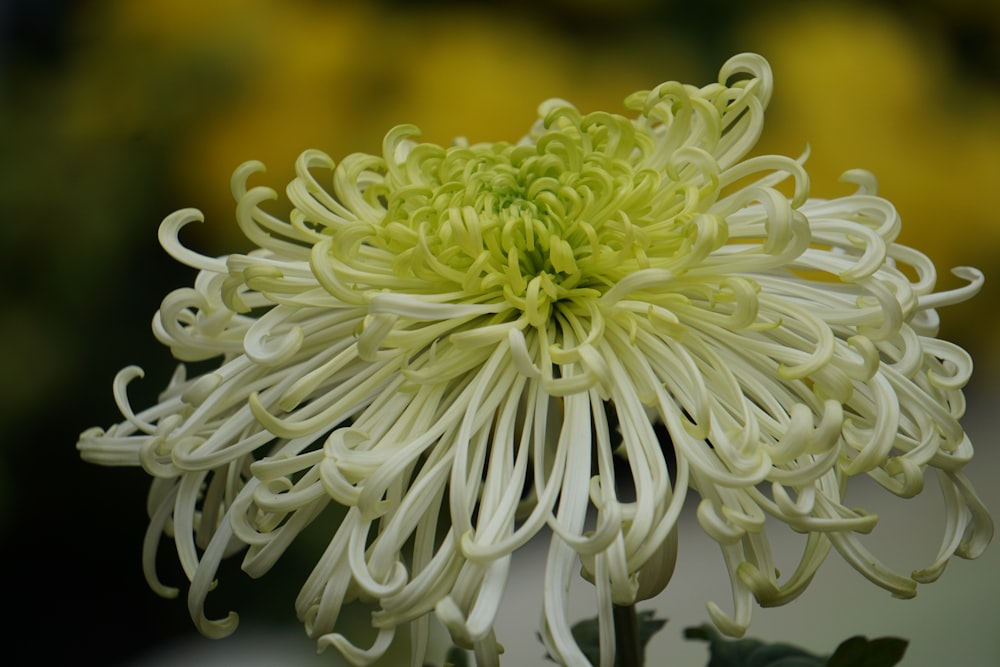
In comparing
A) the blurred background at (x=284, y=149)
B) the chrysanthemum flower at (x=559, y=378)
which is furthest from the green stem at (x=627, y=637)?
the blurred background at (x=284, y=149)

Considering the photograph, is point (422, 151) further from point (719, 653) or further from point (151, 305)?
point (151, 305)

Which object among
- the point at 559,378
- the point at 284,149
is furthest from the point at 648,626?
the point at 284,149

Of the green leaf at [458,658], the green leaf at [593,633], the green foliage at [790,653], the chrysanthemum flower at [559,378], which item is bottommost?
the green leaf at [458,658]

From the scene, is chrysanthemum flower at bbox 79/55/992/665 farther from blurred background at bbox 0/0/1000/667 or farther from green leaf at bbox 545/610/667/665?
blurred background at bbox 0/0/1000/667

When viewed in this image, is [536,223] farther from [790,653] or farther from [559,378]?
[790,653]

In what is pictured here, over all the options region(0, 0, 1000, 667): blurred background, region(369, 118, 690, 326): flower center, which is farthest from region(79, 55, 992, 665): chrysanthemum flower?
region(0, 0, 1000, 667): blurred background

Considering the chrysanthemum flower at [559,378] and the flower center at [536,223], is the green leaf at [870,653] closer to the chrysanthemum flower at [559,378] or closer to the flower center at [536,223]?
the chrysanthemum flower at [559,378]
